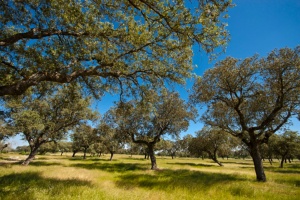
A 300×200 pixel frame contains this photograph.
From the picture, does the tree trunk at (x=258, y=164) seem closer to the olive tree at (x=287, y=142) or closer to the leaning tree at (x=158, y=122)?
the leaning tree at (x=158, y=122)

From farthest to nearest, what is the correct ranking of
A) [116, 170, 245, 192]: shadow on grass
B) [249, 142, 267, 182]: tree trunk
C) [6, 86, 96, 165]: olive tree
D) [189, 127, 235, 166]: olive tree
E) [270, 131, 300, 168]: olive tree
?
[189, 127, 235, 166]: olive tree → [270, 131, 300, 168]: olive tree → [6, 86, 96, 165]: olive tree → [249, 142, 267, 182]: tree trunk → [116, 170, 245, 192]: shadow on grass

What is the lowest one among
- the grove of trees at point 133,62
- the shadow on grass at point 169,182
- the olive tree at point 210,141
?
the shadow on grass at point 169,182

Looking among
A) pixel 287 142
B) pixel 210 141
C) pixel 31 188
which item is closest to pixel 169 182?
pixel 31 188

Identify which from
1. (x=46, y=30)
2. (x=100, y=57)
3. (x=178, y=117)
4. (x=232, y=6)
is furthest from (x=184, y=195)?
(x=178, y=117)

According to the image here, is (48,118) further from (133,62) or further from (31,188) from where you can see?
(133,62)

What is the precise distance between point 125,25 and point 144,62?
250 centimetres

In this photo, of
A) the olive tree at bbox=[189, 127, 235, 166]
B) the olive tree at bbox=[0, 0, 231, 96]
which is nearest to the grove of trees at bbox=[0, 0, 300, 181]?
the olive tree at bbox=[0, 0, 231, 96]

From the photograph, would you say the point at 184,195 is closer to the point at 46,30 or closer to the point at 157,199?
the point at 157,199

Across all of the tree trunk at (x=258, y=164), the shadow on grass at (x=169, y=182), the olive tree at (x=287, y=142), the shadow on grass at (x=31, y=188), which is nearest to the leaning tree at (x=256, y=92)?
the tree trunk at (x=258, y=164)

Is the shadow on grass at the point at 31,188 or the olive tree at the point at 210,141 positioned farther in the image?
the olive tree at the point at 210,141

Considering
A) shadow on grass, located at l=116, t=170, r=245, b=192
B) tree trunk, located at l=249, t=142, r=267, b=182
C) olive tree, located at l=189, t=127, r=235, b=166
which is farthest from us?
olive tree, located at l=189, t=127, r=235, b=166

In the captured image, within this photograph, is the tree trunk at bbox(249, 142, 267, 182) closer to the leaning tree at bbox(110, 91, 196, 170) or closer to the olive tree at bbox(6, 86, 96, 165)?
the leaning tree at bbox(110, 91, 196, 170)

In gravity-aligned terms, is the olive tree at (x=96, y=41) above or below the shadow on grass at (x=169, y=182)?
above

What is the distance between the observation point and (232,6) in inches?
265
